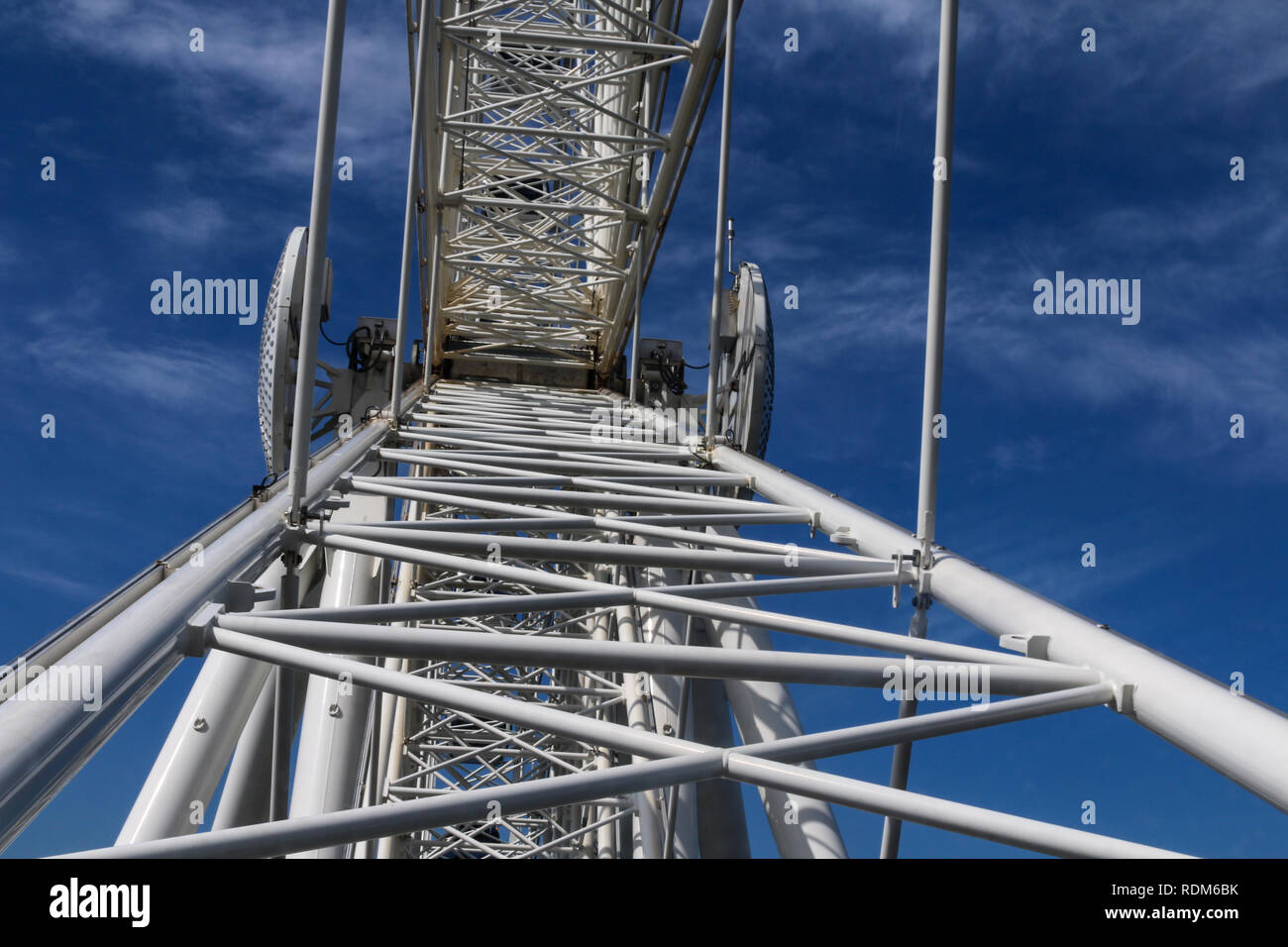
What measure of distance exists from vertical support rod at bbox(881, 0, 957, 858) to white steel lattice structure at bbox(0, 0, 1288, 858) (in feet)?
0.09

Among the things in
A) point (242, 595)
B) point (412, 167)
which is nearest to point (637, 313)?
point (412, 167)

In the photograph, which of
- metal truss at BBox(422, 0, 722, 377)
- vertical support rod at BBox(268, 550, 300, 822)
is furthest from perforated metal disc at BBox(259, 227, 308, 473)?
vertical support rod at BBox(268, 550, 300, 822)

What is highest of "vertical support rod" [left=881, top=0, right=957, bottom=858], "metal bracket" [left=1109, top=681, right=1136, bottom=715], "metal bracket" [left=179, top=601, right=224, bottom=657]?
"vertical support rod" [left=881, top=0, right=957, bottom=858]

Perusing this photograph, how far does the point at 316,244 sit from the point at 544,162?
13184 mm

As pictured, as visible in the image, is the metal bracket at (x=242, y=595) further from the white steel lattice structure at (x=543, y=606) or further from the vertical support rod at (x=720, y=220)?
the vertical support rod at (x=720, y=220)

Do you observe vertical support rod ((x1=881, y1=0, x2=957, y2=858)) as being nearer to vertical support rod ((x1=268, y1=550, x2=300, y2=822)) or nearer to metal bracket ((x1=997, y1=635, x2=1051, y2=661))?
metal bracket ((x1=997, y1=635, x2=1051, y2=661))

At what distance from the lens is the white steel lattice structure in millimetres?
4441

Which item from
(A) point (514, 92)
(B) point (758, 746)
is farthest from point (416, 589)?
(B) point (758, 746)

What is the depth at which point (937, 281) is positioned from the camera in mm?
6941

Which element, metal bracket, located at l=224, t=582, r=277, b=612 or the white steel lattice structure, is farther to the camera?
metal bracket, located at l=224, t=582, r=277, b=612

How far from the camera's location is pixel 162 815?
7379 mm

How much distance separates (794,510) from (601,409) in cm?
888
